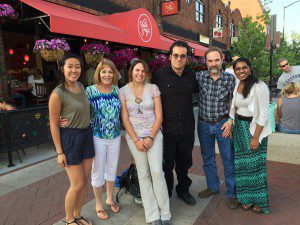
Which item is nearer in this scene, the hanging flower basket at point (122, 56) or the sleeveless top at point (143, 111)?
the sleeveless top at point (143, 111)

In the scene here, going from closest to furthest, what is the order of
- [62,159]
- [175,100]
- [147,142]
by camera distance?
[62,159] < [147,142] < [175,100]

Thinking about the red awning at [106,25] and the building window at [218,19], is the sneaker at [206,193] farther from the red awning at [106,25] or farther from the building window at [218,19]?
the building window at [218,19]

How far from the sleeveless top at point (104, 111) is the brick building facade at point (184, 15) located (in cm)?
574

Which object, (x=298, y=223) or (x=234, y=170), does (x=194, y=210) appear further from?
(x=298, y=223)

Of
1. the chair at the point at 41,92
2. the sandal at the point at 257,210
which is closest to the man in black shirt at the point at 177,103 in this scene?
the sandal at the point at 257,210

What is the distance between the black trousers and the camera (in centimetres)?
305

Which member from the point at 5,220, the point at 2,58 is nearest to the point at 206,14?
the point at 2,58

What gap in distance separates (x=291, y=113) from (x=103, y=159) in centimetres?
406

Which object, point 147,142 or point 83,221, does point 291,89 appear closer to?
point 147,142

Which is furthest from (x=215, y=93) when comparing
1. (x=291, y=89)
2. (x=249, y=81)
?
(x=291, y=89)

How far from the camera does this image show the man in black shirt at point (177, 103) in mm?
2934

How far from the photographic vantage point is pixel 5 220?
309 centimetres

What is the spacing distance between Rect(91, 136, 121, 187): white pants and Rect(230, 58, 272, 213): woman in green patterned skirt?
4.75 ft

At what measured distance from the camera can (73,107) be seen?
246 centimetres
